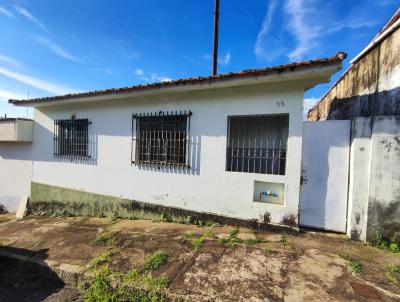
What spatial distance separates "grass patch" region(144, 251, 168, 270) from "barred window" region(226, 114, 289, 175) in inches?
90.0

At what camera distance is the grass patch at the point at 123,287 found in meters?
2.87

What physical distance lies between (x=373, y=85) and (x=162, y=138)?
17.0ft

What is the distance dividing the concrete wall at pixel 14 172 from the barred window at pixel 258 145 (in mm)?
7856

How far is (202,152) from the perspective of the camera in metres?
5.28

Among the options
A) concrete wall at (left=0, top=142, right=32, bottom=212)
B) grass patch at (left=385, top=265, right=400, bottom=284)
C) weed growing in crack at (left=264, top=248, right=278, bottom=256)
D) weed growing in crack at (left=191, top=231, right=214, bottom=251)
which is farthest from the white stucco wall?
concrete wall at (left=0, top=142, right=32, bottom=212)

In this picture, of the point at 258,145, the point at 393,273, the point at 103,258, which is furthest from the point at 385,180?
the point at 103,258

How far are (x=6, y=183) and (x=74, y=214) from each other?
4.08 meters

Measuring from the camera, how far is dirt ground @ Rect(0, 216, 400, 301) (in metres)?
2.78

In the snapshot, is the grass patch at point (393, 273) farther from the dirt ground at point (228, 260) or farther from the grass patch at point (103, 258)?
the grass patch at point (103, 258)

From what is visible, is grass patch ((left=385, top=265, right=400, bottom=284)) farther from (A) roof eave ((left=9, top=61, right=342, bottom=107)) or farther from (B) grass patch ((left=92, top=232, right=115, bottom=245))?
(B) grass patch ((left=92, top=232, right=115, bottom=245))

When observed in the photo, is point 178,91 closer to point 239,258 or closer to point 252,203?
point 252,203

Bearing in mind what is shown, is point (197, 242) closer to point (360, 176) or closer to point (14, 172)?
point (360, 176)

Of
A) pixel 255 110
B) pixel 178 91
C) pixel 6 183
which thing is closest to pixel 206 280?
pixel 255 110

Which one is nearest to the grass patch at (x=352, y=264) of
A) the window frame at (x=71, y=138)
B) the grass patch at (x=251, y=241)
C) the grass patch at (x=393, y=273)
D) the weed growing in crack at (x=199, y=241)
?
the grass patch at (x=393, y=273)
